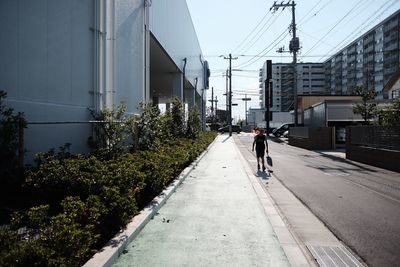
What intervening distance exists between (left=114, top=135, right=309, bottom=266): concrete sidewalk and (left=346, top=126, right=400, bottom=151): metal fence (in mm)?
9098

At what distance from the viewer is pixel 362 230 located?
6828 mm

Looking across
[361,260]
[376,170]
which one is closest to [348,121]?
[376,170]

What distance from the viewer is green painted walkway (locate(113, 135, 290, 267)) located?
5.01m

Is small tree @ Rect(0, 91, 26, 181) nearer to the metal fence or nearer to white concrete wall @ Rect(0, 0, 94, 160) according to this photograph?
white concrete wall @ Rect(0, 0, 94, 160)

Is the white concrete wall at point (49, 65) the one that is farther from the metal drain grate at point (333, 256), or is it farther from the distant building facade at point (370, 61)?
the distant building facade at point (370, 61)

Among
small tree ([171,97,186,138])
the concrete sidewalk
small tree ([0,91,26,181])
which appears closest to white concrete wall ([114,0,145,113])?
the concrete sidewalk

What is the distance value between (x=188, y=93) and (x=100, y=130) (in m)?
33.9

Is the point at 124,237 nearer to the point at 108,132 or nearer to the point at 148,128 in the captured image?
the point at 108,132

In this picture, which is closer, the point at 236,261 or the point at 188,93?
the point at 236,261

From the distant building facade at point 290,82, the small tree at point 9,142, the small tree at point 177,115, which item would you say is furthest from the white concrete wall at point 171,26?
the distant building facade at point 290,82

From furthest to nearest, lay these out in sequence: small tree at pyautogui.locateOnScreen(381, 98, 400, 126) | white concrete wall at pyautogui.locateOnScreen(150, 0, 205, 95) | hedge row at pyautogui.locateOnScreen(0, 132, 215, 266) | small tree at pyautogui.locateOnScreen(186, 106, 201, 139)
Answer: small tree at pyautogui.locateOnScreen(186, 106, 201, 139) → white concrete wall at pyautogui.locateOnScreen(150, 0, 205, 95) → small tree at pyautogui.locateOnScreen(381, 98, 400, 126) → hedge row at pyautogui.locateOnScreen(0, 132, 215, 266)

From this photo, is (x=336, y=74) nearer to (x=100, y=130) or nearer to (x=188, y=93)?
(x=188, y=93)

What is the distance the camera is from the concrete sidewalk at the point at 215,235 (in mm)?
5016

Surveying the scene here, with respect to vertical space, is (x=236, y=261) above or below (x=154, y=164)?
below
